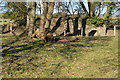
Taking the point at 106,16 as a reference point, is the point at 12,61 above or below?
below

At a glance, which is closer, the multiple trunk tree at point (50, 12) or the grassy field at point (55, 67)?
the grassy field at point (55, 67)

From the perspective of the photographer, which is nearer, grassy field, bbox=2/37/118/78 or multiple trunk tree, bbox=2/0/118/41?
grassy field, bbox=2/37/118/78

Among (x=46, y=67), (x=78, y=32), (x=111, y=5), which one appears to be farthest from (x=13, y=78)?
(x=78, y=32)

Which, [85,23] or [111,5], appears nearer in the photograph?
[111,5]

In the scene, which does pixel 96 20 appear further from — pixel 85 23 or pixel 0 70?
pixel 0 70

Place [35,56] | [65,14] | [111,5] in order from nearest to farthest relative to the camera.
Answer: [35,56]
[111,5]
[65,14]

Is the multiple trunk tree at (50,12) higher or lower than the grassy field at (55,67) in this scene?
higher

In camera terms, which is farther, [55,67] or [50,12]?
[50,12]

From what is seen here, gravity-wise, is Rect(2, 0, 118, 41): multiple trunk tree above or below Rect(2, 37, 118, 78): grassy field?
above

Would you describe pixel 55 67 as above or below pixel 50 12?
below

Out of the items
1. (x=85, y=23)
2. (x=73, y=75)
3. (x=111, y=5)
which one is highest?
(x=111, y=5)

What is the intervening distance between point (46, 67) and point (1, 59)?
2.21 metres

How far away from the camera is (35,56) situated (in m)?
8.44

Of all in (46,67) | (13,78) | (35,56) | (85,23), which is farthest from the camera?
(85,23)
